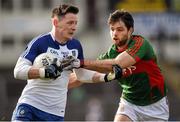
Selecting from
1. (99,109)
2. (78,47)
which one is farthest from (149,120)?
(99,109)

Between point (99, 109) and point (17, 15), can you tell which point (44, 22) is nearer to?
point (17, 15)

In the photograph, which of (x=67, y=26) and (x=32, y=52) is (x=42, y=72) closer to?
(x=32, y=52)

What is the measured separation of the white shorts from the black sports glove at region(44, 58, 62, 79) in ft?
5.79

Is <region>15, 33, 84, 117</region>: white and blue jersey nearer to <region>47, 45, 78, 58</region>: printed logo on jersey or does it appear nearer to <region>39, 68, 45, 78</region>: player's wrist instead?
<region>47, 45, 78, 58</region>: printed logo on jersey

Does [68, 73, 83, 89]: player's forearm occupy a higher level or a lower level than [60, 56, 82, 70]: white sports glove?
lower

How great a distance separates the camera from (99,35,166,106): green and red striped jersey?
11.2 meters

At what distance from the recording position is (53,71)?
32.1 ft

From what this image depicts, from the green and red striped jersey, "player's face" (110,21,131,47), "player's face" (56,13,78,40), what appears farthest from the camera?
the green and red striped jersey

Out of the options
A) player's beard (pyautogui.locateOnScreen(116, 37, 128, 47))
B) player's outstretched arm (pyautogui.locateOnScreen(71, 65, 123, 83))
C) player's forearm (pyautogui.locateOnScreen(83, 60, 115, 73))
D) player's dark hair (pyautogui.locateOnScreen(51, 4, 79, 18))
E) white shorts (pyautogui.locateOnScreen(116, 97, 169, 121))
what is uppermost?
player's dark hair (pyautogui.locateOnScreen(51, 4, 79, 18))

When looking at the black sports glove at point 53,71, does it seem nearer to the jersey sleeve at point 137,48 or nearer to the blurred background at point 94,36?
the jersey sleeve at point 137,48

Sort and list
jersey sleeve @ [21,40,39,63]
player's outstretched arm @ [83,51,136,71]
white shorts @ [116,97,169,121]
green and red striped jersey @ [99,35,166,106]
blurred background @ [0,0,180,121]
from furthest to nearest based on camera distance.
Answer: blurred background @ [0,0,180,121] < white shorts @ [116,97,169,121] < green and red striped jersey @ [99,35,166,106] < player's outstretched arm @ [83,51,136,71] < jersey sleeve @ [21,40,39,63]

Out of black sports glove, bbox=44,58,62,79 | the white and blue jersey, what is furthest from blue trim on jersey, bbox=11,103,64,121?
black sports glove, bbox=44,58,62,79

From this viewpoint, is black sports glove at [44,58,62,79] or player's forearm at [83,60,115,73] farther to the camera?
player's forearm at [83,60,115,73]

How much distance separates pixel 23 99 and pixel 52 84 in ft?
1.32
